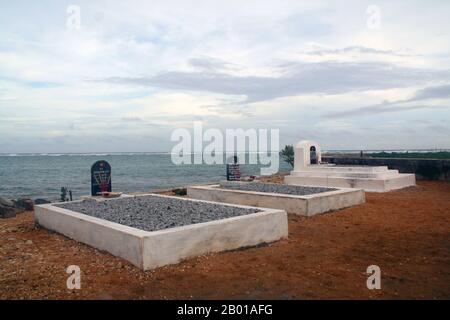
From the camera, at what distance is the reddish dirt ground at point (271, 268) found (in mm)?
4996

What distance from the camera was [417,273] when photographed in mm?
5645

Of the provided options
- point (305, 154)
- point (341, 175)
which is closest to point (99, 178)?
point (341, 175)

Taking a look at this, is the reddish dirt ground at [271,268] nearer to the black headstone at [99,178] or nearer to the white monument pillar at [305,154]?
the black headstone at [99,178]

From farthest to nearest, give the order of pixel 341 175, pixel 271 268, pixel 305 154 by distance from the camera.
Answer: pixel 305 154 → pixel 341 175 → pixel 271 268

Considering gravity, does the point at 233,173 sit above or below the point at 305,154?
below

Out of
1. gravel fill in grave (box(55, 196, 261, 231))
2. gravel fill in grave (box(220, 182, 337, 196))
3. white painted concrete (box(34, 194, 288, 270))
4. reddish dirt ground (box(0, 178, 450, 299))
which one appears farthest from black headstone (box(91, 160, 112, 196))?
gravel fill in grave (box(220, 182, 337, 196))

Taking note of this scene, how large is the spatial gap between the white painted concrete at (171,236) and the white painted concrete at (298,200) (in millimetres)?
2525

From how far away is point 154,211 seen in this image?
874 centimetres

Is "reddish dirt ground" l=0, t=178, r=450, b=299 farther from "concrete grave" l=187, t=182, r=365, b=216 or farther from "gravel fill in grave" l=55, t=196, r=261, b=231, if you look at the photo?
"concrete grave" l=187, t=182, r=365, b=216

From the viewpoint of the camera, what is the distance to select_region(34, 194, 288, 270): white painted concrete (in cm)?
594

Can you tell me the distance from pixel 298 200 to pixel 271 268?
4.74 meters

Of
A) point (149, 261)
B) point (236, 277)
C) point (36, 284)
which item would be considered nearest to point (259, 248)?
point (236, 277)

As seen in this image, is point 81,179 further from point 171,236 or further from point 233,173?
point 171,236
